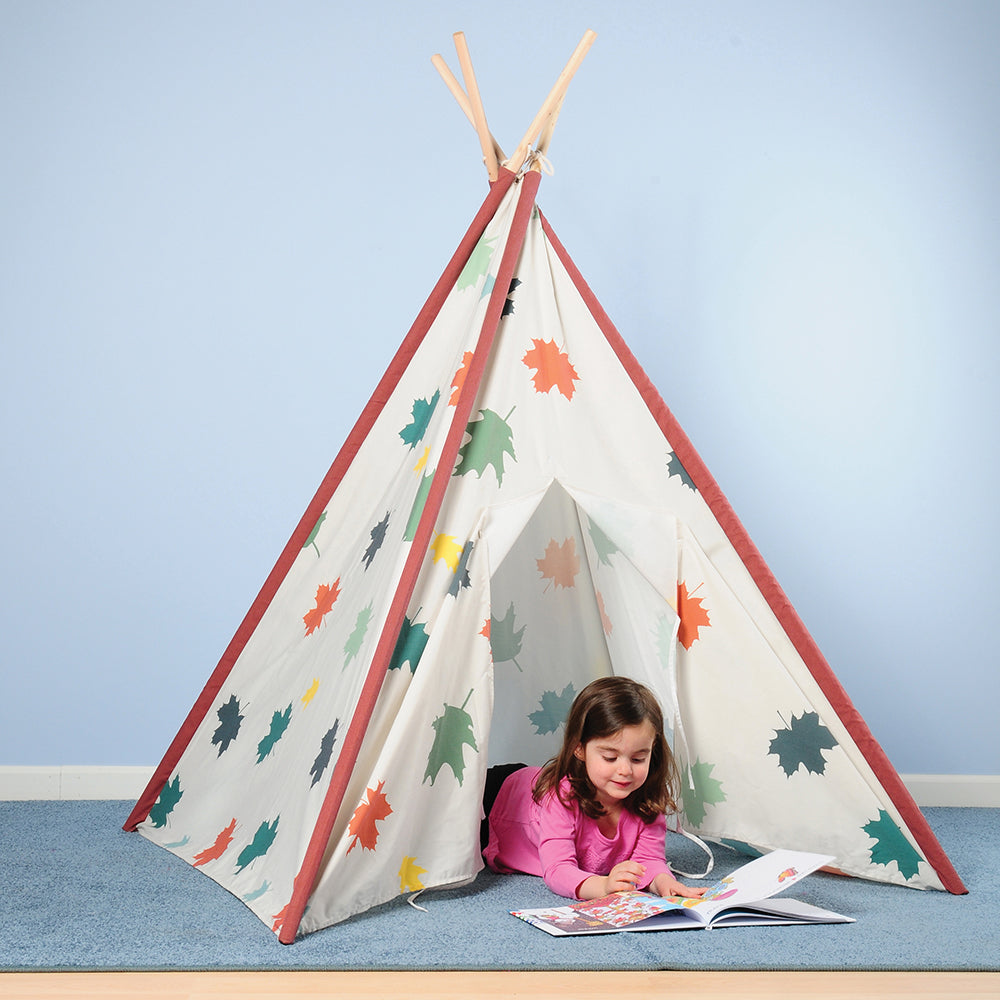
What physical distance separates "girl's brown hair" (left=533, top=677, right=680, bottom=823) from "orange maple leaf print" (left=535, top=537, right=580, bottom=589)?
1.60 ft

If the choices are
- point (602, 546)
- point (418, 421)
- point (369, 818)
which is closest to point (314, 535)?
point (418, 421)

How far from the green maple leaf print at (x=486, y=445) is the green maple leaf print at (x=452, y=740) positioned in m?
0.42

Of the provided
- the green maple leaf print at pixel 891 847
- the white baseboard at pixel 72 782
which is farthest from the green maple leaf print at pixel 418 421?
the white baseboard at pixel 72 782

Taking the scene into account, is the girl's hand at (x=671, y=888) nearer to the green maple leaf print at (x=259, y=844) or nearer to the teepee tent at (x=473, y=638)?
the teepee tent at (x=473, y=638)

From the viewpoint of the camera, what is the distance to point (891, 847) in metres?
1.84

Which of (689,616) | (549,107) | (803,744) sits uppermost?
(549,107)

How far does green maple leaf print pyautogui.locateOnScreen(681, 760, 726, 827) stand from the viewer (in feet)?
6.32

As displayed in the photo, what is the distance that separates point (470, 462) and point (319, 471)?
0.95 meters

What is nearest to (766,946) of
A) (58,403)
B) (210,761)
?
(210,761)

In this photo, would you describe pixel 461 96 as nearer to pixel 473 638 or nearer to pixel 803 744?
pixel 473 638

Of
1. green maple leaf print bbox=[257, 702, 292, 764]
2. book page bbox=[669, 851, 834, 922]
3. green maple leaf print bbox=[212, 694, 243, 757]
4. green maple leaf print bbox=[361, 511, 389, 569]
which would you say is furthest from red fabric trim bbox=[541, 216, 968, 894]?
green maple leaf print bbox=[212, 694, 243, 757]

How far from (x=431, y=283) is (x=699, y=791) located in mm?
1526
